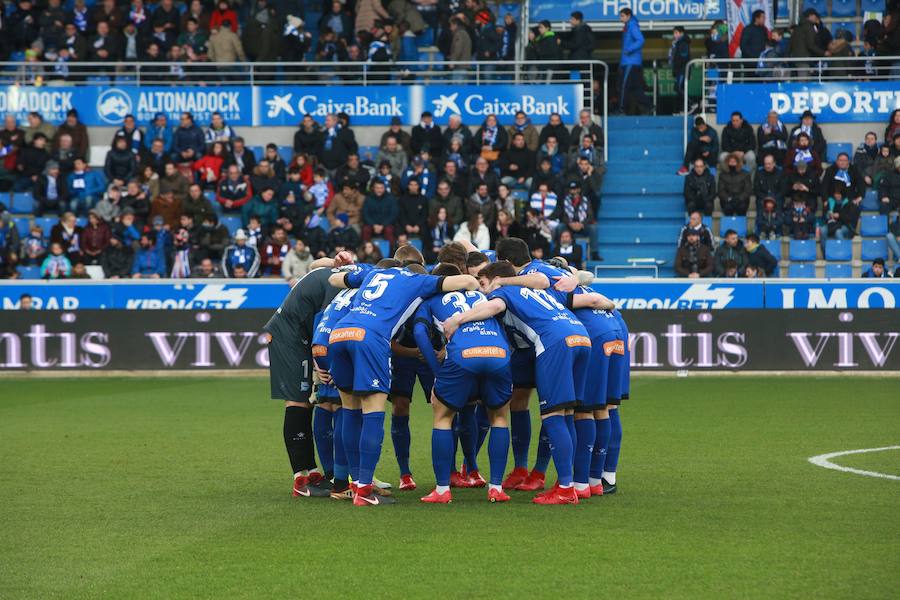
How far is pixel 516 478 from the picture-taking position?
1143cm

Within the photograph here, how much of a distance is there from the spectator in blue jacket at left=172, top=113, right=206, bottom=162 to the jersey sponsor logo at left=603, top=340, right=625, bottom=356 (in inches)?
724

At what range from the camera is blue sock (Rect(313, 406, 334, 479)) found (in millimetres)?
11430

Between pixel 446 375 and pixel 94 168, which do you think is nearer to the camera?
pixel 446 375

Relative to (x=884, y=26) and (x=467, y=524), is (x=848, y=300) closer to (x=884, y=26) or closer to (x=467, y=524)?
(x=884, y=26)

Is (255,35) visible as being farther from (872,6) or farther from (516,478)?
(516,478)

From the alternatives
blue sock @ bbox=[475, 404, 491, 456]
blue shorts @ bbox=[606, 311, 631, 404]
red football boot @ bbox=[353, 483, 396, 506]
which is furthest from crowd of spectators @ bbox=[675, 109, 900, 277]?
red football boot @ bbox=[353, 483, 396, 506]

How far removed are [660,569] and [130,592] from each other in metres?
2.96

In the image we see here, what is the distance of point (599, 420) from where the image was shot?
11.1 meters

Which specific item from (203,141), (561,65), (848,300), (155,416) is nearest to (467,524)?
(155,416)

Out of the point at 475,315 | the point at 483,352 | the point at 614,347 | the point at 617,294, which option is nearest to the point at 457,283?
the point at 475,315

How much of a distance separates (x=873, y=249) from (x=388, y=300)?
58.1ft

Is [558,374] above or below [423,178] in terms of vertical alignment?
below

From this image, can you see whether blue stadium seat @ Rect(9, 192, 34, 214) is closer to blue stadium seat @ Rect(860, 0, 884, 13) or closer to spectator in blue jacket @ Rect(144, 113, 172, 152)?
spectator in blue jacket @ Rect(144, 113, 172, 152)

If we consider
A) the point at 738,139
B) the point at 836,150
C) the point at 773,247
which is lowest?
the point at 773,247
